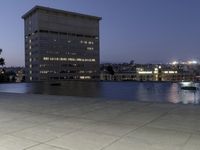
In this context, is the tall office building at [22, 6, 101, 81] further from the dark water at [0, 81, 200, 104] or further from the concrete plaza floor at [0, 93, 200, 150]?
the concrete plaza floor at [0, 93, 200, 150]

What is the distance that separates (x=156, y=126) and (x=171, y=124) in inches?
24.7

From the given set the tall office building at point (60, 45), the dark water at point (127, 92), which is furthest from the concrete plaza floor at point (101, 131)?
the tall office building at point (60, 45)

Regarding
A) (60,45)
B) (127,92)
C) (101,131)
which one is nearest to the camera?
(101,131)

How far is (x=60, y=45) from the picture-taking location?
18188 centimetres

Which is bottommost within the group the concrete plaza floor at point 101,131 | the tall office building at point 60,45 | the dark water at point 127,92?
the dark water at point 127,92

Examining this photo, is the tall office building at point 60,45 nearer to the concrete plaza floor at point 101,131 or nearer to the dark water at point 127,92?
the dark water at point 127,92

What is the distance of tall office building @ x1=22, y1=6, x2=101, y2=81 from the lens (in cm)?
17112

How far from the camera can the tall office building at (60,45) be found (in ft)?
561

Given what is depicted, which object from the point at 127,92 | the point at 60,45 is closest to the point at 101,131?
the point at 127,92

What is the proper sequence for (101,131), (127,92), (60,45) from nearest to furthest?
(101,131) < (127,92) < (60,45)

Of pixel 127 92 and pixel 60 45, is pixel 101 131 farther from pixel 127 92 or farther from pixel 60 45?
pixel 60 45

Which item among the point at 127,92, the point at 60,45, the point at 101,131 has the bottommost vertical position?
the point at 127,92

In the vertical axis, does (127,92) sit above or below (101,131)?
below

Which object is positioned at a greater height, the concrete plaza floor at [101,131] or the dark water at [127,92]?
the concrete plaza floor at [101,131]
